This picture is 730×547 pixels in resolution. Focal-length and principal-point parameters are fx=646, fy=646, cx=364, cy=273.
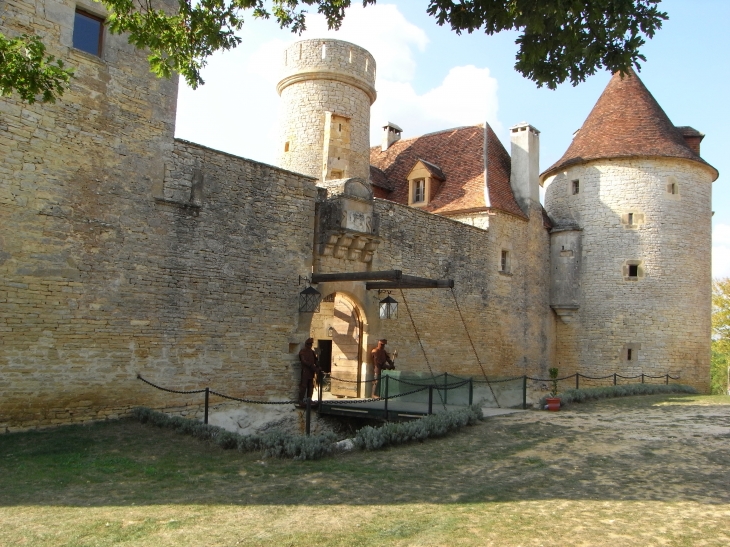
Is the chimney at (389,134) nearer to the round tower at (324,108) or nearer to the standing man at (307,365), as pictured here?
the round tower at (324,108)

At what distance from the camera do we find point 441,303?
18875 mm

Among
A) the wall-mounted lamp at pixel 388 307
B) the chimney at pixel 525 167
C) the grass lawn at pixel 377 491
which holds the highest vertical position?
the chimney at pixel 525 167

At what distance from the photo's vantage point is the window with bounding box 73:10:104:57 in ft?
37.4

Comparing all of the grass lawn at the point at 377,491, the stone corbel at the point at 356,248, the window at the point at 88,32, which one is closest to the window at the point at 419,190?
the stone corbel at the point at 356,248

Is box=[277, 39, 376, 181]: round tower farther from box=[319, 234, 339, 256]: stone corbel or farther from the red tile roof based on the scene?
box=[319, 234, 339, 256]: stone corbel

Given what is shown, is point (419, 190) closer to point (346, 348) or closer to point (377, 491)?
point (346, 348)

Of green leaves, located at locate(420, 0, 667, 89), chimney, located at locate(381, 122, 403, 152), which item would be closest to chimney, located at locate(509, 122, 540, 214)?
chimney, located at locate(381, 122, 403, 152)

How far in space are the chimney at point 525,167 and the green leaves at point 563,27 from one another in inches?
689

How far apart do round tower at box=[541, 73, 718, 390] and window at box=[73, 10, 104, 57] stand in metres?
18.9

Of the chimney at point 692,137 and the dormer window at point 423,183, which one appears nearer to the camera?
the dormer window at point 423,183

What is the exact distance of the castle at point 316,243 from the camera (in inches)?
422

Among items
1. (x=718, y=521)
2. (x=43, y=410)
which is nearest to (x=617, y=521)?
(x=718, y=521)

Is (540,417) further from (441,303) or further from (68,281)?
(68,281)

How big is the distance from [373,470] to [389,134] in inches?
852
